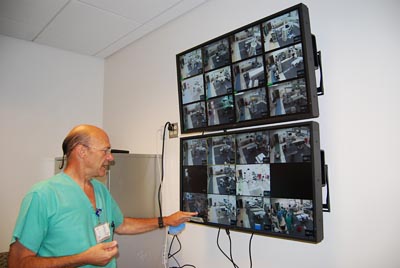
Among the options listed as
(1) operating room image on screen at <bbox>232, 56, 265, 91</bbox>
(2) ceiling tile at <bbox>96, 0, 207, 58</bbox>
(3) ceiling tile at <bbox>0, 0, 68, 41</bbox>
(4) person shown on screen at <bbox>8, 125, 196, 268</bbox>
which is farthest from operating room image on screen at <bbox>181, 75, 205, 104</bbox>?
(3) ceiling tile at <bbox>0, 0, 68, 41</bbox>

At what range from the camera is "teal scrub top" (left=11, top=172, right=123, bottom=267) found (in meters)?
1.20

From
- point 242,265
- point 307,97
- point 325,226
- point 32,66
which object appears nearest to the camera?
point 307,97

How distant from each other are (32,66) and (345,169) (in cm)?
296

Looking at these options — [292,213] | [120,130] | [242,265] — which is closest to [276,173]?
[292,213]

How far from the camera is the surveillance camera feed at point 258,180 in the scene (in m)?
1.29

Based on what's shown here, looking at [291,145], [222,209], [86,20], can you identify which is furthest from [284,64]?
[86,20]

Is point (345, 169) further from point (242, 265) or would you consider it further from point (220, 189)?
point (242, 265)

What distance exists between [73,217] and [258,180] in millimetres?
910

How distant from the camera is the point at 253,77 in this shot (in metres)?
1.54

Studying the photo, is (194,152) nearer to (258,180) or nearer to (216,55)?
(258,180)

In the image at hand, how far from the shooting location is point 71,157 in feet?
4.80

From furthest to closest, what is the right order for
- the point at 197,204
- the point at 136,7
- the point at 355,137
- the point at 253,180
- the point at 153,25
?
the point at 153,25 → the point at 136,7 → the point at 197,204 → the point at 253,180 → the point at 355,137

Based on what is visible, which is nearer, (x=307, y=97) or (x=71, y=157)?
(x=307, y=97)

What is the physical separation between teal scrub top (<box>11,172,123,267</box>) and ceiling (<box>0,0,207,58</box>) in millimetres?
1454
